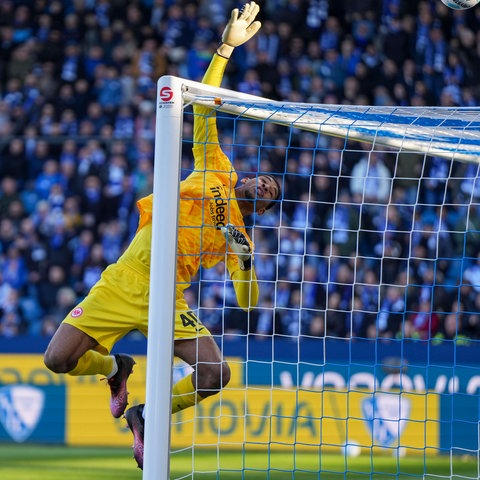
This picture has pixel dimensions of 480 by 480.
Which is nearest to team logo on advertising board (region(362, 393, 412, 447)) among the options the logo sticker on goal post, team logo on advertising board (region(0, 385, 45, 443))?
team logo on advertising board (region(0, 385, 45, 443))

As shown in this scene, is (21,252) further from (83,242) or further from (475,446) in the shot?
(475,446)

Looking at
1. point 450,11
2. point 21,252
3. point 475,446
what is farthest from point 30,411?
point 450,11

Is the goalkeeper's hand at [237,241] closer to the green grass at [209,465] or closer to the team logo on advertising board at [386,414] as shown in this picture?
the green grass at [209,465]

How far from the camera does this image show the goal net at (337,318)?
20.7 feet

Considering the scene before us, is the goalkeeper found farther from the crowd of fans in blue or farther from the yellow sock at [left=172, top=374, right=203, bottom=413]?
the crowd of fans in blue

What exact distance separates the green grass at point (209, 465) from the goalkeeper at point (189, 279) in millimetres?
2632

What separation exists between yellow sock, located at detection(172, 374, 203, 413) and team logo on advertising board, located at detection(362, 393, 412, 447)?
482cm

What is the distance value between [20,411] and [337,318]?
3.71 meters

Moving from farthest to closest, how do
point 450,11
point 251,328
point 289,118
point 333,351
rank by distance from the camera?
point 450,11
point 251,328
point 333,351
point 289,118

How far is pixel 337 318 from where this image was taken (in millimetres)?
12453

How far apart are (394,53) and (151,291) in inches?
418


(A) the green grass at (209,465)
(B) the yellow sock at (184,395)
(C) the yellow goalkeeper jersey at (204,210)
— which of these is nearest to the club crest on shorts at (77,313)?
(C) the yellow goalkeeper jersey at (204,210)

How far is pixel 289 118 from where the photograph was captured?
6.56 metres

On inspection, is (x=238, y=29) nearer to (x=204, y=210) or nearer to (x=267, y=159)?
(x=204, y=210)
